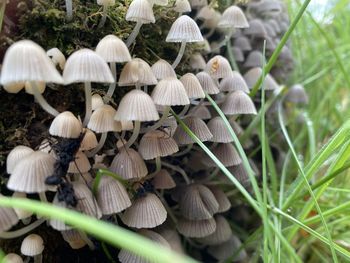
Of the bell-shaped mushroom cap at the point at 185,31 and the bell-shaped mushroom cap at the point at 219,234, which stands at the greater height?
the bell-shaped mushroom cap at the point at 185,31

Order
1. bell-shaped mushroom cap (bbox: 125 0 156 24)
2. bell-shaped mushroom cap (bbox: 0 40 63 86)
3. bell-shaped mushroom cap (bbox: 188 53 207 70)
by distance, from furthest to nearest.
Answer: bell-shaped mushroom cap (bbox: 188 53 207 70) < bell-shaped mushroom cap (bbox: 125 0 156 24) < bell-shaped mushroom cap (bbox: 0 40 63 86)

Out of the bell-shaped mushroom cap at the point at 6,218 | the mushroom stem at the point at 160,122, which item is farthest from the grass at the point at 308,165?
the bell-shaped mushroom cap at the point at 6,218

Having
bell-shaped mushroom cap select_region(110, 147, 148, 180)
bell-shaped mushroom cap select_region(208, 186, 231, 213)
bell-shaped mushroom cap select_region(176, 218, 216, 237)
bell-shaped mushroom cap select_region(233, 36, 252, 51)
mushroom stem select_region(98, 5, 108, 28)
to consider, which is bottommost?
bell-shaped mushroom cap select_region(176, 218, 216, 237)

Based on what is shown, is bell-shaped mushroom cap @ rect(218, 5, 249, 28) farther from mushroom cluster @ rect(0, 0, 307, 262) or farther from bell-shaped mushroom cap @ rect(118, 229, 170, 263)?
bell-shaped mushroom cap @ rect(118, 229, 170, 263)

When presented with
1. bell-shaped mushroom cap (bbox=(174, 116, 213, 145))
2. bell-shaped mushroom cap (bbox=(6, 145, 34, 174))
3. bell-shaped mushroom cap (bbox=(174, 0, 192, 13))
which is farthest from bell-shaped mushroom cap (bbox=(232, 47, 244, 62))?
bell-shaped mushroom cap (bbox=(6, 145, 34, 174))

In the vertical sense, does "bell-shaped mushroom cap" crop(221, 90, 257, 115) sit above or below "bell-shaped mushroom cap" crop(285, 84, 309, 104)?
above

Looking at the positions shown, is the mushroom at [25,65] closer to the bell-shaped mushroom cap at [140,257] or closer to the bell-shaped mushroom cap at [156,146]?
the bell-shaped mushroom cap at [156,146]
